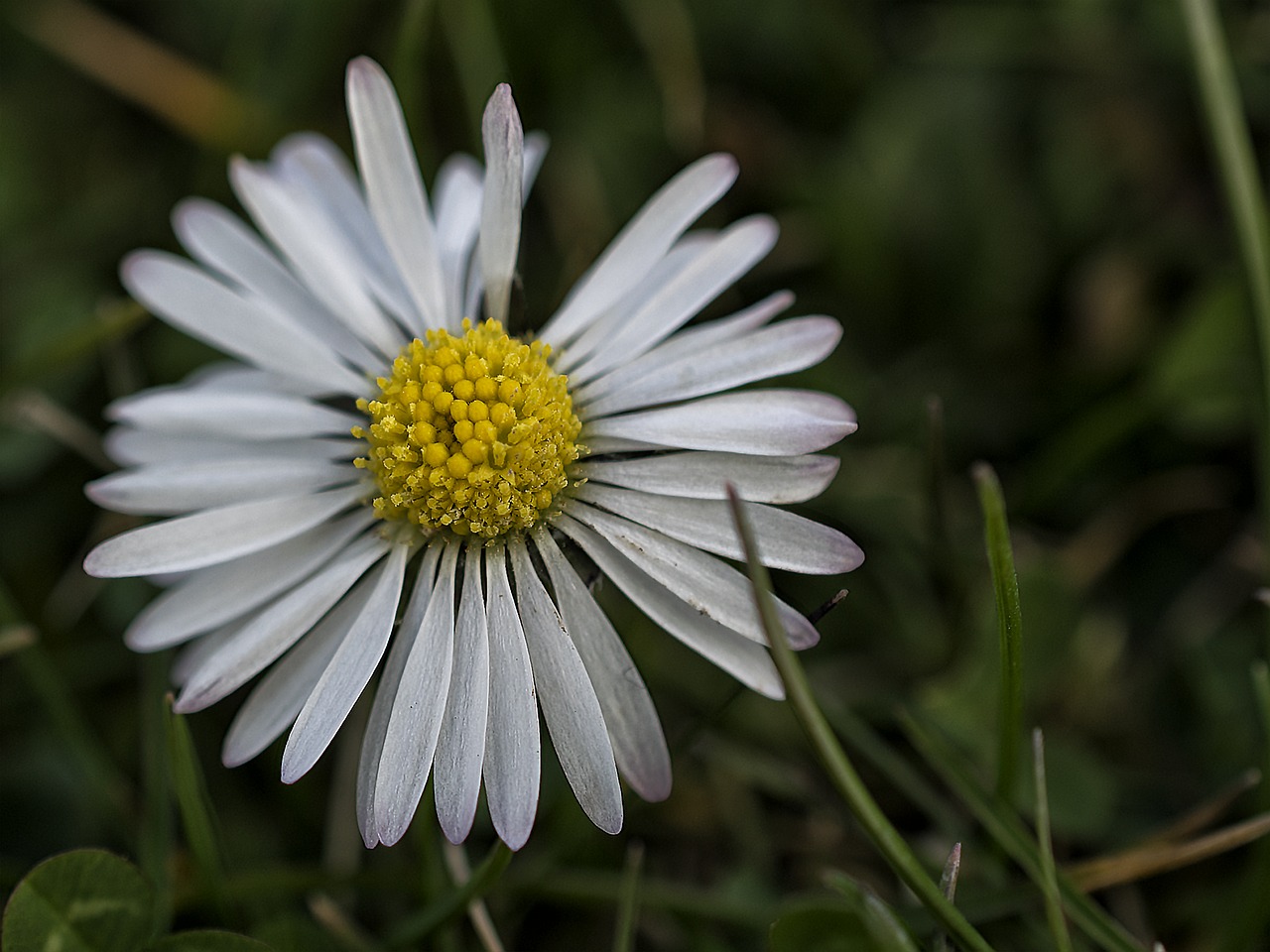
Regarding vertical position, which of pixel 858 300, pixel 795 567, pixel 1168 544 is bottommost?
pixel 1168 544

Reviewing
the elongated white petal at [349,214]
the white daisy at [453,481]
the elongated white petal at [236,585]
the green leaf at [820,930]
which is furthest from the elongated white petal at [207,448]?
the green leaf at [820,930]

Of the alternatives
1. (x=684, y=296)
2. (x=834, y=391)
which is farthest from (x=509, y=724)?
(x=834, y=391)

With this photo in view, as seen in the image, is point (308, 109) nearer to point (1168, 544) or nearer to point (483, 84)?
point (483, 84)

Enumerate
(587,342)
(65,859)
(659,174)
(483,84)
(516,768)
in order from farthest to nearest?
Result: (659,174)
(483,84)
(587,342)
(65,859)
(516,768)

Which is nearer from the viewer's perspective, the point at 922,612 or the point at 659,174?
the point at 922,612

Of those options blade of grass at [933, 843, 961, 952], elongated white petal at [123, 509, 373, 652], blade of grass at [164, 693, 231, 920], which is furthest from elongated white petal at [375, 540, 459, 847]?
blade of grass at [933, 843, 961, 952]

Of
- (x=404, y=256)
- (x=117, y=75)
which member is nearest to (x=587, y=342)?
(x=404, y=256)

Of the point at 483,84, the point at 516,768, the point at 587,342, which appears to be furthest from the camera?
the point at 483,84

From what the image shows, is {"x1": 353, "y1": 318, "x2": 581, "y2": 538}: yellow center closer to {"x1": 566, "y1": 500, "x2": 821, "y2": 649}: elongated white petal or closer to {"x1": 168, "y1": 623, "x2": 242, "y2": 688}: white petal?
{"x1": 566, "y1": 500, "x2": 821, "y2": 649}: elongated white petal
